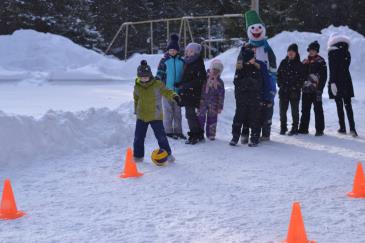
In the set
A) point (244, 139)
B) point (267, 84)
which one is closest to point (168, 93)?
point (244, 139)

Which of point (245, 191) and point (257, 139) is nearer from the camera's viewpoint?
point (245, 191)

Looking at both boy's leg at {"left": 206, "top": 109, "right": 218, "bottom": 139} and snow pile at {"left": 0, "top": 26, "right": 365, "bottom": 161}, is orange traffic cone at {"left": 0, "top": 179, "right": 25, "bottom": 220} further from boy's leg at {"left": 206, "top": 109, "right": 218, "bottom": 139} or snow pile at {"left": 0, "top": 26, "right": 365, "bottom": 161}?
boy's leg at {"left": 206, "top": 109, "right": 218, "bottom": 139}

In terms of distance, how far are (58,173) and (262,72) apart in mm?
3668

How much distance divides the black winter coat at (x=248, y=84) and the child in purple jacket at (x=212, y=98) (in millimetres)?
490

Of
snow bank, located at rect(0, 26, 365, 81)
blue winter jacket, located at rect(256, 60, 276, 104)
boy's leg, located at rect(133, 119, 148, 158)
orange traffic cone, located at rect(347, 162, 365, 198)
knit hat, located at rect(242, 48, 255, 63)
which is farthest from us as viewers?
snow bank, located at rect(0, 26, 365, 81)

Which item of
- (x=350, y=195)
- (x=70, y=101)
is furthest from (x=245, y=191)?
(x=70, y=101)

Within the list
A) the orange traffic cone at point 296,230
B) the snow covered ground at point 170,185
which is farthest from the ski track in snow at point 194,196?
the orange traffic cone at point 296,230

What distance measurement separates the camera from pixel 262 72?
8.60 meters

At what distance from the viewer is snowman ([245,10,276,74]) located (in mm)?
8961

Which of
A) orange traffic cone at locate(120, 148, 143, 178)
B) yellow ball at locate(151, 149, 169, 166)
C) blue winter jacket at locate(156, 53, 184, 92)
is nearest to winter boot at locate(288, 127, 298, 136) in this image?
blue winter jacket at locate(156, 53, 184, 92)

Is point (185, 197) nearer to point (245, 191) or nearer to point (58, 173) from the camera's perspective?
point (245, 191)

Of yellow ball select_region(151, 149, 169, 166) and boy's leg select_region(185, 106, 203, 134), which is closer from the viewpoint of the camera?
yellow ball select_region(151, 149, 169, 166)

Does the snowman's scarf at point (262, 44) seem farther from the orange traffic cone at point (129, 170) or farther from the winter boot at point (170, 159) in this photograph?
the orange traffic cone at point (129, 170)

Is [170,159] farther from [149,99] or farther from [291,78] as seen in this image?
[291,78]
